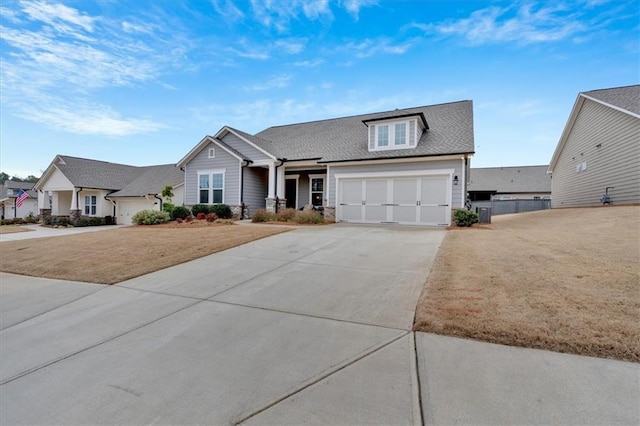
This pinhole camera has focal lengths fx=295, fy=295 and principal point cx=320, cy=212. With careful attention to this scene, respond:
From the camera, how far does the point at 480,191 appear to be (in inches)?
1377

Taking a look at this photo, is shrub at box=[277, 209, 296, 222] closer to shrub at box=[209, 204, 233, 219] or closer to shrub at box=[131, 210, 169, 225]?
shrub at box=[209, 204, 233, 219]

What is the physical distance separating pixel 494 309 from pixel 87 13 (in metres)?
15.9

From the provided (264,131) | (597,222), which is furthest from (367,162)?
(264,131)

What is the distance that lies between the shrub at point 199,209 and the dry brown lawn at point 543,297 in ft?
48.7

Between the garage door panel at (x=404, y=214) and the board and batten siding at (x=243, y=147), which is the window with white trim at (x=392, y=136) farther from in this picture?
the board and batten siding at (x=243, y=147)

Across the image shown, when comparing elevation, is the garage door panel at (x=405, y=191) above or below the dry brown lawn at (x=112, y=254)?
above

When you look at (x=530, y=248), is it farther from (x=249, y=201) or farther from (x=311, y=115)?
(x=311, y=115)

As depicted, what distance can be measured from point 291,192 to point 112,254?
12629 millimetres

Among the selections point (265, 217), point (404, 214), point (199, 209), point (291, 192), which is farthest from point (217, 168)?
point (404, 214)

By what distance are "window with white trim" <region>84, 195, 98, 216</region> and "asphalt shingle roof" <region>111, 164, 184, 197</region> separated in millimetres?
2203

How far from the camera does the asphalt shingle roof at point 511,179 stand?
115ft

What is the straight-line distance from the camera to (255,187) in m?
19.4

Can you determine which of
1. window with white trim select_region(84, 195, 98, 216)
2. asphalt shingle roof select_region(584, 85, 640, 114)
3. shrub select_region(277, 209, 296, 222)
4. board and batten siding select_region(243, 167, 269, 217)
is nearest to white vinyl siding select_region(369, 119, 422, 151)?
shrub select_region(277, 209, 296, 222)

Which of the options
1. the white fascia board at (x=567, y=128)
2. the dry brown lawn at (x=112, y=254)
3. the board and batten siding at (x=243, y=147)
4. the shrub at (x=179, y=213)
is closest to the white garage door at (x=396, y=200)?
the dry brown lawn at (x=112, y=254)
